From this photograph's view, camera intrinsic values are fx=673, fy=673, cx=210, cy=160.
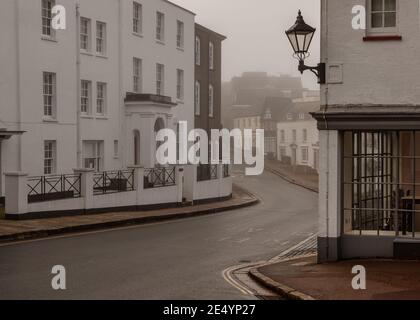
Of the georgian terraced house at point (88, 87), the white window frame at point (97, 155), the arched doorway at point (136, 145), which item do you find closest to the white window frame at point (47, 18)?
the georgian terraced house at point (88, 87)

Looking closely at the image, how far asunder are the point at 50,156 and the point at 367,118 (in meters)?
20.2

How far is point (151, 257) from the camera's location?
611 inches

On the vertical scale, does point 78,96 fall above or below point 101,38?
below

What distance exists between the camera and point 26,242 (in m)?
Answer: 17.9

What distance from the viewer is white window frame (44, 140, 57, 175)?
100ft

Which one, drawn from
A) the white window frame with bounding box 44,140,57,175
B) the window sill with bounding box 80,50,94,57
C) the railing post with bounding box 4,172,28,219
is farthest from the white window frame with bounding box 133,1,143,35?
the railing post with bounding box 4,172,28,219

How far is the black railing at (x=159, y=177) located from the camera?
32062 millimetres

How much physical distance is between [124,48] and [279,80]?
11244cm

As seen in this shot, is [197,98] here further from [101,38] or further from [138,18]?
[101,38]

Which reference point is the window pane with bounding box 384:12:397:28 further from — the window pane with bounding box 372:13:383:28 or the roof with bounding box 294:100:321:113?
the roof with bounding box 294:100:321:113

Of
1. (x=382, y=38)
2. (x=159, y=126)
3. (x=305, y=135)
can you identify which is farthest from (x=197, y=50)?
(x=305, y=135)

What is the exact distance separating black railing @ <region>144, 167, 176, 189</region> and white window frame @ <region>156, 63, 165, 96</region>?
7306 mm
